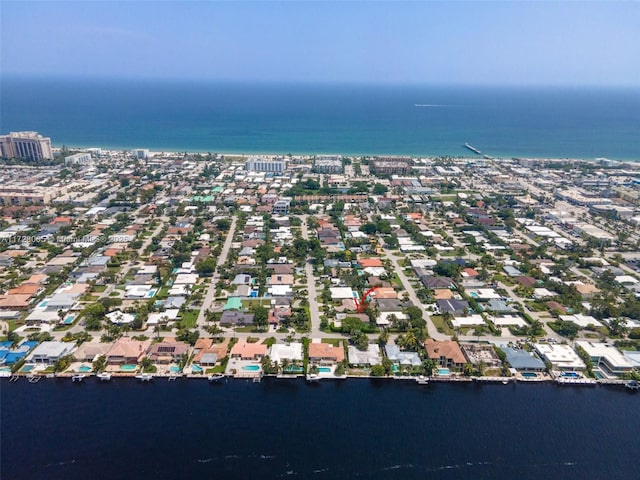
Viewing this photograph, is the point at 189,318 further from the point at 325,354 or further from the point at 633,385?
the point at 633,385

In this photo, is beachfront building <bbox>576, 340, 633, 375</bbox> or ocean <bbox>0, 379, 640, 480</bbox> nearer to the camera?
ocean <bbox>0, 379, 640, 480</bbox>

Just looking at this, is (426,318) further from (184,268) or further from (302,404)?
(184,268)

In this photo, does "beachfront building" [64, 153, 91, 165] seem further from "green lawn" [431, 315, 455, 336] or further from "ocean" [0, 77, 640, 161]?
"green lawn" [431, 315, 455, 336]

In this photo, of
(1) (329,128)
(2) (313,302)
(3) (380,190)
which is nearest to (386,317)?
(2) (313,302)

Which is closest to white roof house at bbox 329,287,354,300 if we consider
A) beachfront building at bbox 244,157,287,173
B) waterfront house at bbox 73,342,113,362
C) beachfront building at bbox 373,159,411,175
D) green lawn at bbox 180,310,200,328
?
green lawn at bbox 180,310,200,328

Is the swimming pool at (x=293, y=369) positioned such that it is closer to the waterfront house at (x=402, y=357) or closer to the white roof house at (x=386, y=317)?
the waterfront house at (x=402, y=357)

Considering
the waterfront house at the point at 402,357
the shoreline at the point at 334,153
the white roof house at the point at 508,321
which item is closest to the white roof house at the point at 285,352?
the waterfront house at the point at 402,357

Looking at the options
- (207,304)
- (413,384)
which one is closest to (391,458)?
(413,384)
